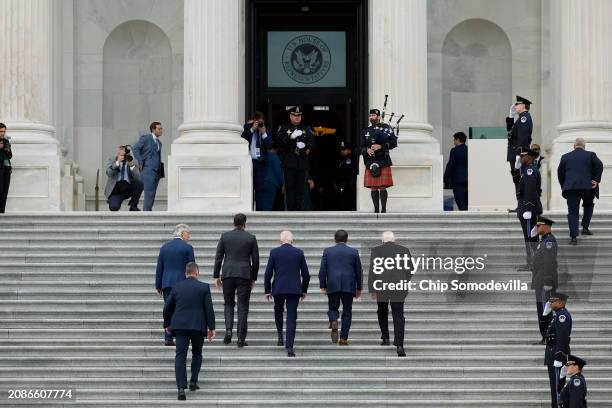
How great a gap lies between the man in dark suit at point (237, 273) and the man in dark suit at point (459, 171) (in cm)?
1154

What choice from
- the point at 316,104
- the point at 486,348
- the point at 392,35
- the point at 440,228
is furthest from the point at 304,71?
the point at 486,348

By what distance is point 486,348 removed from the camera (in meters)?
24.0

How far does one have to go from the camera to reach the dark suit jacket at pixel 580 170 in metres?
28.8

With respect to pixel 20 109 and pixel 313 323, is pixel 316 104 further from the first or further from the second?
pixel 313 323

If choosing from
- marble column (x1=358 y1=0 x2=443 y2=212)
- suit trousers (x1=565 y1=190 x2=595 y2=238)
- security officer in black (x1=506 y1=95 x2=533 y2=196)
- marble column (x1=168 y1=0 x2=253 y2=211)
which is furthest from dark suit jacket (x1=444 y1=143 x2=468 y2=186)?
suit trousers (x1=565 y1=190 x2=595 y2=238)

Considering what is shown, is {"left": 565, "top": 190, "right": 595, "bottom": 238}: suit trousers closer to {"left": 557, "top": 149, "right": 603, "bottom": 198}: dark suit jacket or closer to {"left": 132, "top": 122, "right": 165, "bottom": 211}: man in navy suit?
{"left": 557, "top": 149, "right": 603, "bottom": 198}: dark suit jacket

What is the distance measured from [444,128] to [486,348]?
14992mm

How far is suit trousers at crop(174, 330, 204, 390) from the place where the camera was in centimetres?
2208

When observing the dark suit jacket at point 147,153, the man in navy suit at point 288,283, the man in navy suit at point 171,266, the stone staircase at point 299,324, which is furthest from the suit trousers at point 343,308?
the dark suit jacket at point 147,153

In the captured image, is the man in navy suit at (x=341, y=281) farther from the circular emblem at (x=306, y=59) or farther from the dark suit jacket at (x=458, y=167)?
the circular emblem at (x=306, y=59)

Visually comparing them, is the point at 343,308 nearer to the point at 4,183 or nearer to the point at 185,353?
the point at 185,353

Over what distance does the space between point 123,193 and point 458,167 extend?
7.35 metres

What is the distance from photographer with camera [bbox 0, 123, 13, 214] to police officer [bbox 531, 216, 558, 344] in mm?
11027

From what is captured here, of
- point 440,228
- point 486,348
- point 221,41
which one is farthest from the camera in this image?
point 221,41
